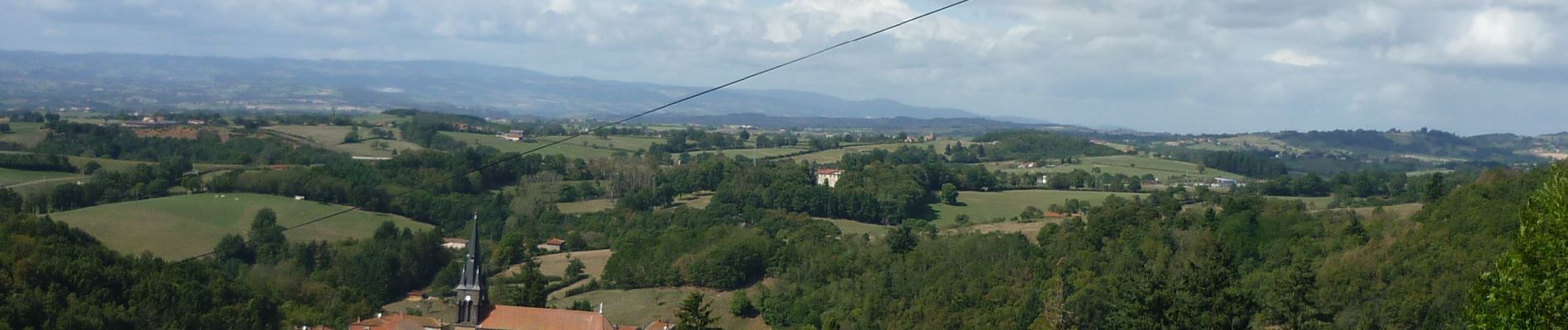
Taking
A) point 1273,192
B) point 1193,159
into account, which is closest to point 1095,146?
point 1193,159

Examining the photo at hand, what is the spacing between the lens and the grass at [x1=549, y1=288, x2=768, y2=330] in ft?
156

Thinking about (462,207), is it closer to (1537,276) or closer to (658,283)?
(658,283)

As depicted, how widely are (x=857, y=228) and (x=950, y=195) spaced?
31.7 ft

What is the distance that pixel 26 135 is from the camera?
241 feet

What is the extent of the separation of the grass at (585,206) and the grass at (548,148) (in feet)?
42.2

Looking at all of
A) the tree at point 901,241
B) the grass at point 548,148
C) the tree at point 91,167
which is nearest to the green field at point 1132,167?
the grass at point 548,148

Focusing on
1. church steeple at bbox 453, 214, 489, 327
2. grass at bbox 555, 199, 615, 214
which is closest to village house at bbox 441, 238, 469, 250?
grass at bbox 555, 199, 615, 214

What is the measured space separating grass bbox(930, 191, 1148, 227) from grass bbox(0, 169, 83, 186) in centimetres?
3972

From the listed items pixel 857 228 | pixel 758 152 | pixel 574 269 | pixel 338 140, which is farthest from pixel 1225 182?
pixel 338 140

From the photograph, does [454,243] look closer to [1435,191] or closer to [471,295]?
[471,295]

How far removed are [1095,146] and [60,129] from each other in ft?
268

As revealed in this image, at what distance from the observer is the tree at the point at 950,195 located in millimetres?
76750

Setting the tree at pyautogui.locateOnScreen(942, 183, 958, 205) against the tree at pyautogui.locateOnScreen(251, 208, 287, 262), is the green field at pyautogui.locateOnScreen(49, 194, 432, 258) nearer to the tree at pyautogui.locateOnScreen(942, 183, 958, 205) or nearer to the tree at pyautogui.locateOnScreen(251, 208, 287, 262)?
the tree at pyautogui.locateOnScreen(251, 208, 287, 262)

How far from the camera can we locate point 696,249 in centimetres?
5684
